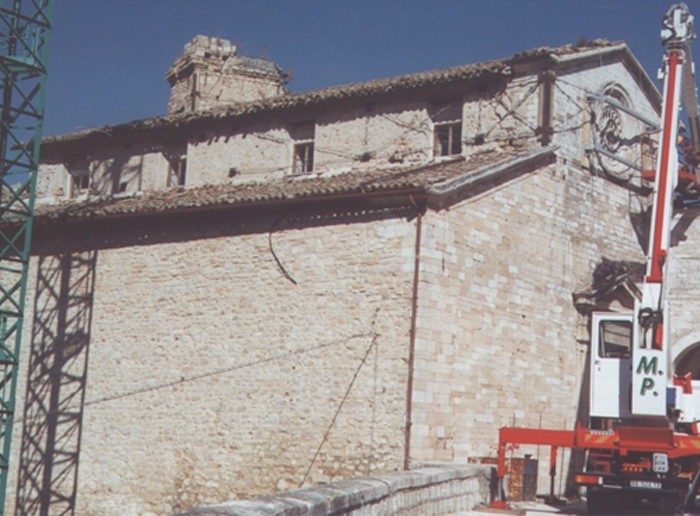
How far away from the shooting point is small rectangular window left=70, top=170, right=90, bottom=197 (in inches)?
1011

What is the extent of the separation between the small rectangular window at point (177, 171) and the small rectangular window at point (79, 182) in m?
2.63

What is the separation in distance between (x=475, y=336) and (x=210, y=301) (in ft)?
16.3

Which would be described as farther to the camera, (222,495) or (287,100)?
(287,100)

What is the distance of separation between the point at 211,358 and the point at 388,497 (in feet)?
27.8

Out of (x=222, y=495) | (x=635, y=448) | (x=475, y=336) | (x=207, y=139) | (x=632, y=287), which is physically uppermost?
(x=207, y=139)

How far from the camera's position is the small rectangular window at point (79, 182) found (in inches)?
1011

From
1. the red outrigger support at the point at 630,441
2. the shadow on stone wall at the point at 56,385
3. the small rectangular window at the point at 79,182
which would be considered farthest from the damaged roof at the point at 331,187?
the red outrigger support at the point at 630,441

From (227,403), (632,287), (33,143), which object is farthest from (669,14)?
(33,143)

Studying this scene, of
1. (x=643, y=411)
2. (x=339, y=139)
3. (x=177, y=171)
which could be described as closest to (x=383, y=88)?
(x=339, y=139)

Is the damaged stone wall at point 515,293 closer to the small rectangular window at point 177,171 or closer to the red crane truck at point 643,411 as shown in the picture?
the red crane truck at point 643,411

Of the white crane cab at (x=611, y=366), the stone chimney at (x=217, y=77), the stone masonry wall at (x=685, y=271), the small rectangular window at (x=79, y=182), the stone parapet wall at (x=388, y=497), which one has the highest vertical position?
the stone chimney at (x=217, y=77)

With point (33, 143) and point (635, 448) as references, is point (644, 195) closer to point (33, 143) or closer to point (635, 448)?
point (635, 448)

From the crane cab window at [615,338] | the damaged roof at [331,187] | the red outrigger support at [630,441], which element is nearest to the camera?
the red outrigger support at [630,441]

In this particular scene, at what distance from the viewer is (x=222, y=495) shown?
17.9 m
